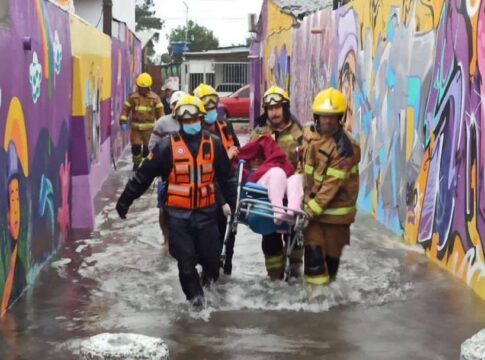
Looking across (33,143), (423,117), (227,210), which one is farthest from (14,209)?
(423,117)

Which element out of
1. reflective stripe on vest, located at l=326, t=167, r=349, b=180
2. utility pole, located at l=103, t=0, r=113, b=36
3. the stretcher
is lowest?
the stretcher

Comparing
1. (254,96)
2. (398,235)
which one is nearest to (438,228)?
(398,235)

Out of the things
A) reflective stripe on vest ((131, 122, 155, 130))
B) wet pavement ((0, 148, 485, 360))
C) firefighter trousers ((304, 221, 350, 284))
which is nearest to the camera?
wet pavement ((0, 148, 485, 360))

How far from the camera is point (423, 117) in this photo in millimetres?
9461

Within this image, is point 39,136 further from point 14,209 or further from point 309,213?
point 309,213

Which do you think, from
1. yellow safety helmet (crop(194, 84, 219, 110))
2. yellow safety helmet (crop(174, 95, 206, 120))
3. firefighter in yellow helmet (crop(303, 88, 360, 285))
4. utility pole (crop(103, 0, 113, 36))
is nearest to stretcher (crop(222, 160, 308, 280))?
firefighter in yellow helmet (crop(303, 88, 360, 285))

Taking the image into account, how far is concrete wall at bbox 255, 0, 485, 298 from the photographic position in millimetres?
7855

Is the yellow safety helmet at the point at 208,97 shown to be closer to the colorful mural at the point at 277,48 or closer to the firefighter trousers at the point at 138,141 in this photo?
the firefighter trousers at the point at 138,141

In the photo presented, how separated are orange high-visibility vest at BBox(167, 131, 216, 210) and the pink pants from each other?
54 cm

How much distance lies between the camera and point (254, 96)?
28.9m

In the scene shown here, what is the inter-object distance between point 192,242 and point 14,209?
1.47 metres

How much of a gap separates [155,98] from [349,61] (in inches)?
162

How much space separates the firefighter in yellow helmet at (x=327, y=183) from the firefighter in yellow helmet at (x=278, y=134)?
48 cm

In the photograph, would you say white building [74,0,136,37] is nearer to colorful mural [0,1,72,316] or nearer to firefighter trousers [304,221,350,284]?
colorful mural [0,1,72,316]
